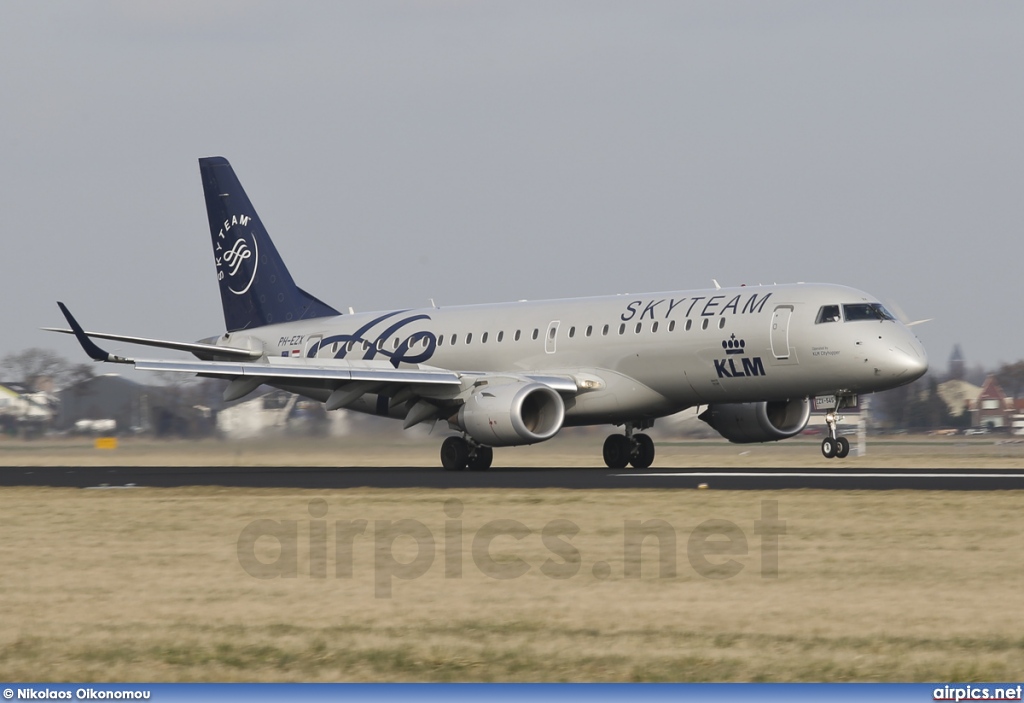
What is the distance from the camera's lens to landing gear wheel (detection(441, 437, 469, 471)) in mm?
31812

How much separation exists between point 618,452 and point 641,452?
504 millimetres

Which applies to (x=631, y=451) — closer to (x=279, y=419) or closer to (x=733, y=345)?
(x=733, y=345)

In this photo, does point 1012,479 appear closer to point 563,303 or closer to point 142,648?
point 563,303

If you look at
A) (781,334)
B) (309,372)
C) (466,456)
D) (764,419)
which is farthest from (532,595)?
(764,419)

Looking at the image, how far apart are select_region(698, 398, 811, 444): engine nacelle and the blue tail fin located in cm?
1141

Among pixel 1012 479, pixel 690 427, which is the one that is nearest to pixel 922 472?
pixel 1012 479

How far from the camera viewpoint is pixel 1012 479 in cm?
2534

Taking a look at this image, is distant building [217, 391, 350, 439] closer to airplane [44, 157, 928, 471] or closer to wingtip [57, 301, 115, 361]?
airplane [44, 157, 928, 471]

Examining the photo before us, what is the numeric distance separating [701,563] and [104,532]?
7.45 metres

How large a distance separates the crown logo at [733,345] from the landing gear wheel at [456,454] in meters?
5.79

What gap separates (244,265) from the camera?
40.8m

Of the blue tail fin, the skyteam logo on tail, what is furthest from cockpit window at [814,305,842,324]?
the skyteam logo on tail

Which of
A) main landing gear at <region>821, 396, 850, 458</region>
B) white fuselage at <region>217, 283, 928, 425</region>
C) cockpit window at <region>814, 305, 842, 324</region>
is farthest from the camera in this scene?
cockpit window at <region>814, 305, 842, 324</region>

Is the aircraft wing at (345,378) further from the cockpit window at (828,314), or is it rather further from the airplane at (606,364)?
the cockpit window at (828,314)
